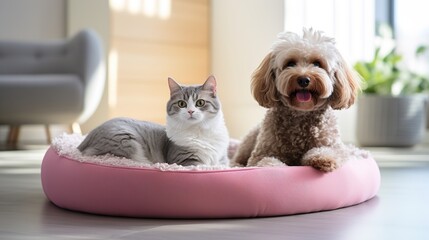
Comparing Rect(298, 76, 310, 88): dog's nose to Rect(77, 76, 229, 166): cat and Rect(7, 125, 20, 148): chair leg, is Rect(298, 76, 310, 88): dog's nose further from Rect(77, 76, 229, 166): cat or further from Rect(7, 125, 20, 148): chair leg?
Rect(7, 125, 20, 148): chair leg

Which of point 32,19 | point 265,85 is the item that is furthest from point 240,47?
point 265,85

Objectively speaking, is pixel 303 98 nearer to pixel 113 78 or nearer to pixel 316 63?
pixel 316 63

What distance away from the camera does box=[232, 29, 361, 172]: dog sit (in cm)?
228

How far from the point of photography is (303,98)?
230 centimetres

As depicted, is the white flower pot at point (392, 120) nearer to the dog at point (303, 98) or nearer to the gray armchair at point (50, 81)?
the gray armchair at point (50, 81)

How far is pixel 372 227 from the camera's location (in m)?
1.99

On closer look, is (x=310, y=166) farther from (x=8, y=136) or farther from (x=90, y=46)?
(x=8, y=136)

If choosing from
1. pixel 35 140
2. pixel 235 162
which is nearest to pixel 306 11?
pixel 35 140

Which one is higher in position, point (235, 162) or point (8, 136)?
point (235, 162)

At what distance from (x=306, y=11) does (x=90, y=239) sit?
4.44m

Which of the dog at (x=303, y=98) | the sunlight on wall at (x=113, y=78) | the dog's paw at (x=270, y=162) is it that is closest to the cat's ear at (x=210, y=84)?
the dog at (x=303, y=98)

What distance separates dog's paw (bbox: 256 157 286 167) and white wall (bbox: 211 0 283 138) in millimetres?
3623

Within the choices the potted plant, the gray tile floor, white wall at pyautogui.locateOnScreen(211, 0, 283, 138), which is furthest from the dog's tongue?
white wall at pyautogui.locateOnScreen(211, 0, 283, 138)

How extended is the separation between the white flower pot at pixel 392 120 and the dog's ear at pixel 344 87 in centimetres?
288
